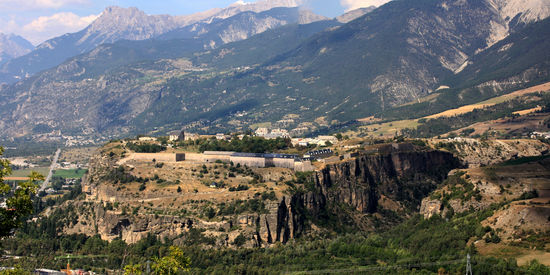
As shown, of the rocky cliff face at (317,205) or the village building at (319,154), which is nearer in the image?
the rocky cliff face at (317,205)

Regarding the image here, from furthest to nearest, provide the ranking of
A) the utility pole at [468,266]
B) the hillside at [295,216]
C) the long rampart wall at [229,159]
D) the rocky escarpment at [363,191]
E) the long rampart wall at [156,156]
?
the long rampart wall at [156,156] < the long rampart wall at [229,159] < the rocky escarpment at [363,191] < the hillside at [295,216] < the utility pole at [468,266]

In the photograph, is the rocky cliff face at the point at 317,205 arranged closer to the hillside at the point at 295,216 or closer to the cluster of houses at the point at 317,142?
the hillside at the point at 295,216

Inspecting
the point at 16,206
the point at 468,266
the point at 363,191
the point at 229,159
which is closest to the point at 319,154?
the point at 363,191

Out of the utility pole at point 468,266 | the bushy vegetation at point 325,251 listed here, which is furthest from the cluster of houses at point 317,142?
the utility pole at point 468,266

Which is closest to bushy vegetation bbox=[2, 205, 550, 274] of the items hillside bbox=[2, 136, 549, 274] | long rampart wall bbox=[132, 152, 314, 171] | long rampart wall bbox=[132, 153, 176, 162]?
hillside bbox=[2, 136, 549, 274]

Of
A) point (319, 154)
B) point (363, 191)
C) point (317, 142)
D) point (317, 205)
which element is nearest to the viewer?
point (317, 205)

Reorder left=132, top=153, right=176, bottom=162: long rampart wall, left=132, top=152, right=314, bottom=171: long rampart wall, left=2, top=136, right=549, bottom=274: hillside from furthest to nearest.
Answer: left=132, top=153, right=176, bottom=162: long rampart wall, left=132, top=152, right=314, bottom=171: long rampart wall, left=2, top=136, right=549, bottom=274: hillside

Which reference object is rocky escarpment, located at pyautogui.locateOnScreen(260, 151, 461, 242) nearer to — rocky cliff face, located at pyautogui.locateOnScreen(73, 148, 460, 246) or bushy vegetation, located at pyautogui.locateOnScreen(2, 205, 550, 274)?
rocky cliff face, located at pyautogui.locateOnScreen(73, 148, 460, 246)

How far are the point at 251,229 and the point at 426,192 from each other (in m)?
42.0

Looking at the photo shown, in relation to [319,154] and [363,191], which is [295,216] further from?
[319,154]

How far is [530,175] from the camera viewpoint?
346 feet

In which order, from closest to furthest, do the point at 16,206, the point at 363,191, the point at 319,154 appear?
1. the point at 16,206
2. the point at 363,191
3. the point at 319,154

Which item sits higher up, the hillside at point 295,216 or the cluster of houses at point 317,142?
the cluster of houses at point 317,142

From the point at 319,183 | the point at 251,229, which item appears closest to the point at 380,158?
the point at 319,183
